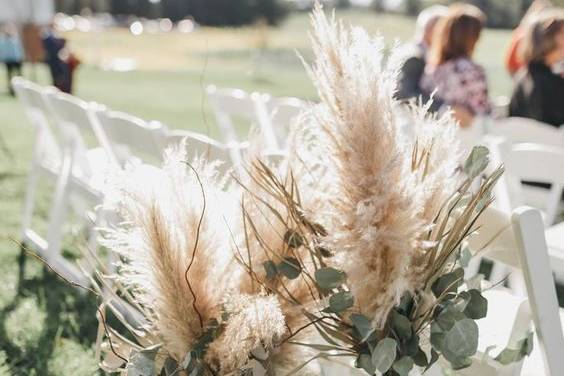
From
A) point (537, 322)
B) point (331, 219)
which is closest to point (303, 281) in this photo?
point (331, 219)

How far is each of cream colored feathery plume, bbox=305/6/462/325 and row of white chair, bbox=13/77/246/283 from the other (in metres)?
1.31

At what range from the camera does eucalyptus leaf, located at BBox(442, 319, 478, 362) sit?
1045 millimetres

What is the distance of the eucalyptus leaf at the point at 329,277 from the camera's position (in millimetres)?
998

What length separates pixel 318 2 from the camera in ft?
3.26

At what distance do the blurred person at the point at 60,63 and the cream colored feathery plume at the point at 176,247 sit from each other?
12536mm

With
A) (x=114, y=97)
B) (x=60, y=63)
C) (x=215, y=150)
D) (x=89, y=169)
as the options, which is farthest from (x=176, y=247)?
(x=114, y=97)

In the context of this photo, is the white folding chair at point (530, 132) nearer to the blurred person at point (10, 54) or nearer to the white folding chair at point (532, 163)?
the white folding chair at point (532, 163)

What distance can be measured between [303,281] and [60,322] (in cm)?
248

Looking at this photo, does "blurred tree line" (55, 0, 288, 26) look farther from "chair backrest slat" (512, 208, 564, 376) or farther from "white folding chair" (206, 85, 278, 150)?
"chair backrest slat" (512, 208, 564, 376)

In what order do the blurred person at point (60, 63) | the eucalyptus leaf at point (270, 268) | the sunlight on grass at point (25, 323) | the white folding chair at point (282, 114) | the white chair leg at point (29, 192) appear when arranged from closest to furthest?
the eucalyptus leaf at point (270, 268) → the sunlight on grass at point (25, 323) → the white folding chair at point (282, 114) → the white chair leg at point (29, 192) → the blurred person at point (60, 63)

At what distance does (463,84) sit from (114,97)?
1145 centimetres

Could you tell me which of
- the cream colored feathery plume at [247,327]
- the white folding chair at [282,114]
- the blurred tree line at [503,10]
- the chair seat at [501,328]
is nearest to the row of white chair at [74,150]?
the white folding chair at [282,114]

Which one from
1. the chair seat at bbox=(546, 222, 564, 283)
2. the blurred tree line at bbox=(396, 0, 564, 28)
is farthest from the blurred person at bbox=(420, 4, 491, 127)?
the blurred tree line at bbox=(396, 0, 564, 28)

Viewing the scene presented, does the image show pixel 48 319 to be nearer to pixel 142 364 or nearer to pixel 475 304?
pixel 142 364
